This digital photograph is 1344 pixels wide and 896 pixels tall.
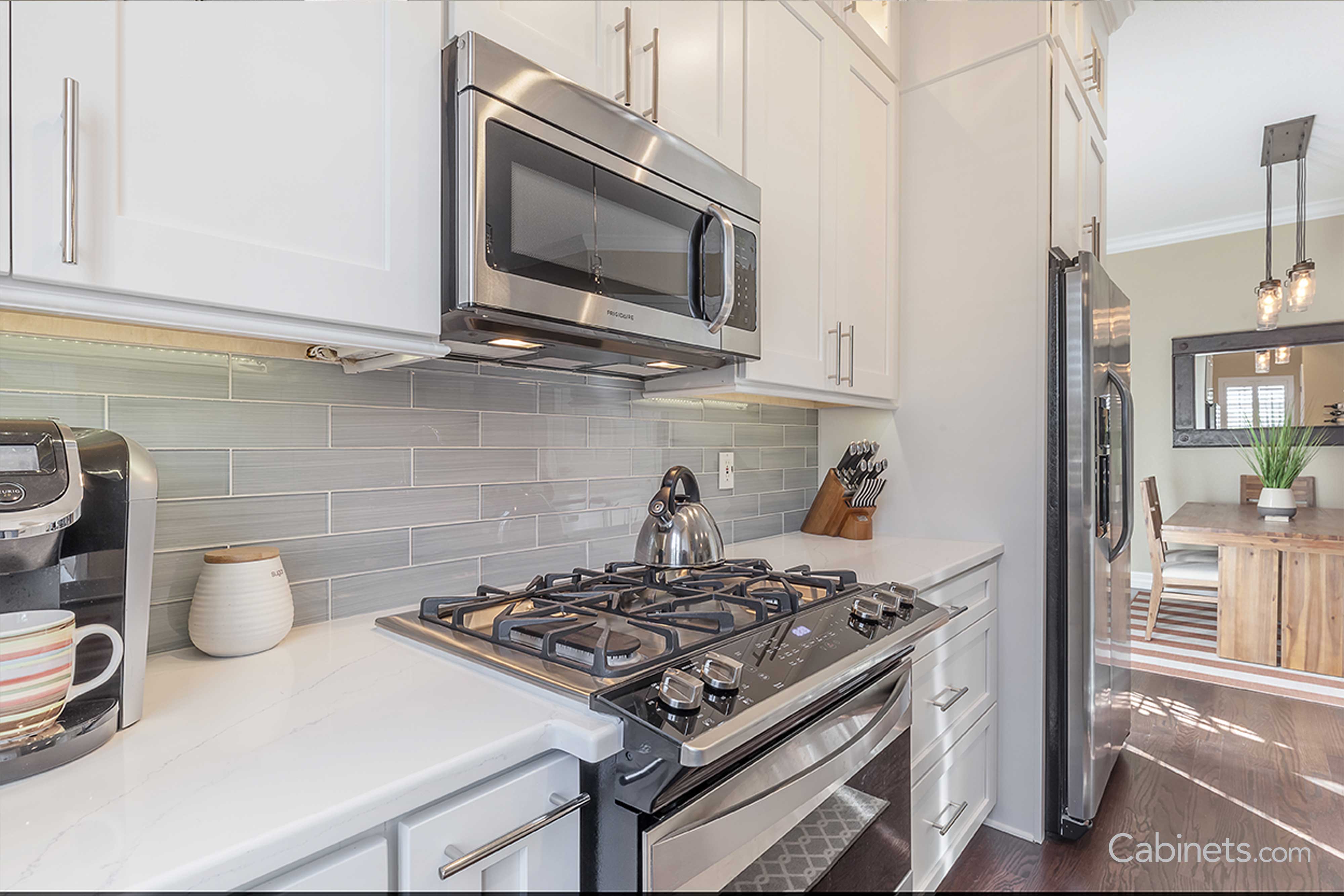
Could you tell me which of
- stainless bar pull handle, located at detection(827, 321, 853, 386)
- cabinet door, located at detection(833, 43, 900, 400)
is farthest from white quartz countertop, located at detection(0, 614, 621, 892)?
cabinet door, located at detection(833, 43, 900, 400)

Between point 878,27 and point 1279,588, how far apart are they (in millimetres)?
3275

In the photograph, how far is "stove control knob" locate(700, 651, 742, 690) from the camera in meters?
0.74

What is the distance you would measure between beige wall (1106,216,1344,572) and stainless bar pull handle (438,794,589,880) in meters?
4.67

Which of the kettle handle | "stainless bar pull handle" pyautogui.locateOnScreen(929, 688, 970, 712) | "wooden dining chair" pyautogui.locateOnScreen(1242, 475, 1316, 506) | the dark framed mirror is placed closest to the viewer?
the kettle handle

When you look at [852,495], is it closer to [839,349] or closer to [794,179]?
[839,349]

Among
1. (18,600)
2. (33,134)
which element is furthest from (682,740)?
(33,134)

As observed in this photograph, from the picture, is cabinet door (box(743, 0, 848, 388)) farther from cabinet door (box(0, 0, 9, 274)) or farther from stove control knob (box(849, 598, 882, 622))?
cabinet door (box(0, 0, 9, 274))

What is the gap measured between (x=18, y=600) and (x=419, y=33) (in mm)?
814

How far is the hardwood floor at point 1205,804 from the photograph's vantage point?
2.02 feet

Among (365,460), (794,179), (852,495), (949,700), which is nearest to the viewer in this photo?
(365,460)

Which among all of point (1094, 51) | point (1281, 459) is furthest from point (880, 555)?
point (1281, 459)

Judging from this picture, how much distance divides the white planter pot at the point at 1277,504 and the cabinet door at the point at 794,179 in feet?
10.9

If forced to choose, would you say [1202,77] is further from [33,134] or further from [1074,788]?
[33,134]

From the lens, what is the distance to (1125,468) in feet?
6.32
